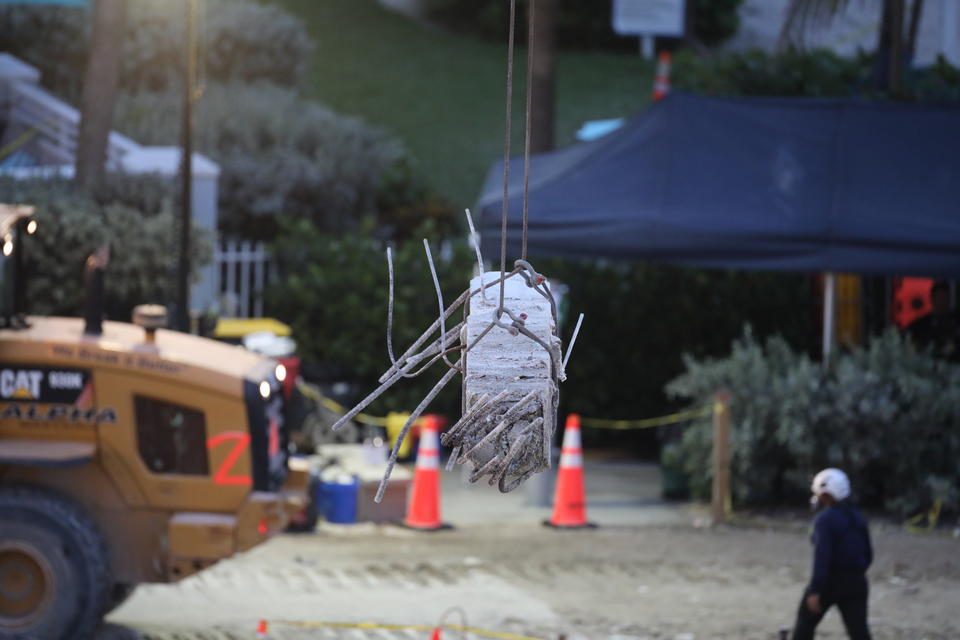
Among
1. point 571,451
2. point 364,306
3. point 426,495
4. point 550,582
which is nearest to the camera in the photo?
point 550,582

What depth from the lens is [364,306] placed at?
16.6m

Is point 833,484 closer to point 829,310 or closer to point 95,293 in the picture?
point 95,293

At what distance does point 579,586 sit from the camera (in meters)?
10.8

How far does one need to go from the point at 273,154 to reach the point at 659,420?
9.34m

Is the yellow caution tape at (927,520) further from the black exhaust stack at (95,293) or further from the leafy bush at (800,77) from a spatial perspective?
the black exhaust stack at (95,293)

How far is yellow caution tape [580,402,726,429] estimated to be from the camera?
529 inches

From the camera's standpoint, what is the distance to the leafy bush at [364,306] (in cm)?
1636

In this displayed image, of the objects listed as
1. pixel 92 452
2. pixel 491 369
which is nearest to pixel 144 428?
pixel 92 452

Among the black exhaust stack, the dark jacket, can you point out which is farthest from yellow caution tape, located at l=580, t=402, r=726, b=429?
the black exhaust stack

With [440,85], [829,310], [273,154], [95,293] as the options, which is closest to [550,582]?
Result: [95,293]

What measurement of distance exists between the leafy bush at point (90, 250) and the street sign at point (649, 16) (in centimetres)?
1355

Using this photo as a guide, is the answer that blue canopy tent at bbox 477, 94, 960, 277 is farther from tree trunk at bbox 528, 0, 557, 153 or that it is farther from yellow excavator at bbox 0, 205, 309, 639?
yellow excavator at bbox 0, 205, 309, 639

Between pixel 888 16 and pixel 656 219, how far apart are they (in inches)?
236

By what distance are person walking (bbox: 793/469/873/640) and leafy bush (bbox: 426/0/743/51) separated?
2871 centimetres
